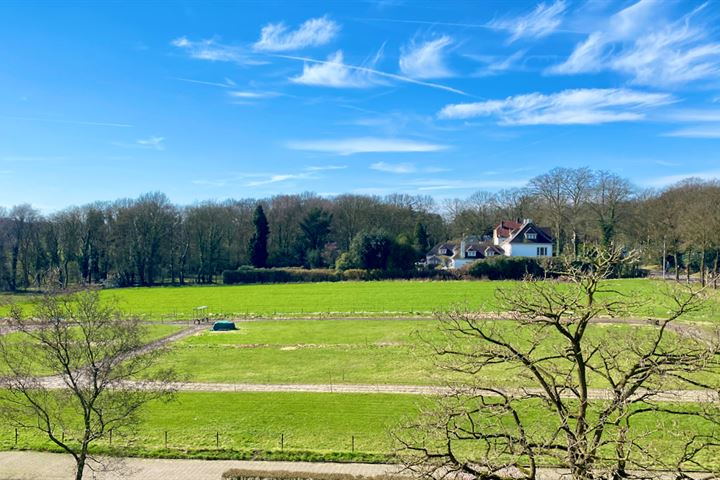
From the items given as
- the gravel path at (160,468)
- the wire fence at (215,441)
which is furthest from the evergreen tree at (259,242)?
the gravel path at (160,468)

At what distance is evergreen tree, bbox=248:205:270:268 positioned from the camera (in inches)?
3334

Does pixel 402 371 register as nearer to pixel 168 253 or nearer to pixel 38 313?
pixel 38 313

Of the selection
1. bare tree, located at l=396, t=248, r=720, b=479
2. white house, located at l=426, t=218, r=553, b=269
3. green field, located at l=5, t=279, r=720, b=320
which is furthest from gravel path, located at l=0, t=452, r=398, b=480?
white house, located at l=426, t=218, r=553, b=269

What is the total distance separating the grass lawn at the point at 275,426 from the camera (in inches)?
699

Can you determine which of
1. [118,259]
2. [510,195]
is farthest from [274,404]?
[510,195]

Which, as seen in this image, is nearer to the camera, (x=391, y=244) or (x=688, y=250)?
(x=688, y=250)

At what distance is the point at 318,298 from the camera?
58.0m

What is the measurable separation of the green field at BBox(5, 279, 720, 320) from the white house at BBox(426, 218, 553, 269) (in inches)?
592

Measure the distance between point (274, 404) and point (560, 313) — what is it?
15.9 m

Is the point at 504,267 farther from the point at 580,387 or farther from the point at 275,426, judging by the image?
the point at 580,387

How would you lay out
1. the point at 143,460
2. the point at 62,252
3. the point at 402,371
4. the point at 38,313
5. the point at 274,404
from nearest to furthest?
the point at 38,313 → the point at 143,460 → the point at 274,404 → the point at 402,371 → the point at 62,252

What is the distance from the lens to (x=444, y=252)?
96.4 metres

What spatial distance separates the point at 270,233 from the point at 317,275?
20.3 meters

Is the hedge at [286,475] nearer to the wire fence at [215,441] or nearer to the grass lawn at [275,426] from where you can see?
the grass lawn at [275,426]
